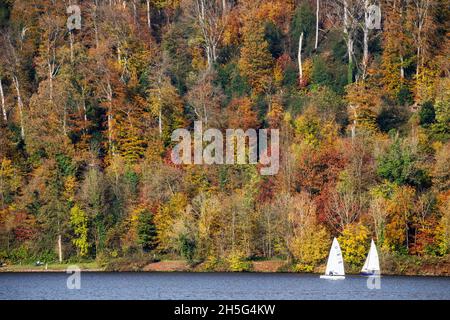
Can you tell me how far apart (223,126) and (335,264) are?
31313mm

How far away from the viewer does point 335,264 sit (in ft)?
290

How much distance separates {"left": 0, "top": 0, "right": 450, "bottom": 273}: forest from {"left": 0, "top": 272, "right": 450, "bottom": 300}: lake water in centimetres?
590

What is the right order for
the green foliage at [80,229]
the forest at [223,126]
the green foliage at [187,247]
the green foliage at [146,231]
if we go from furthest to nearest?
the green foliage at [80,229] → the green foliage at [146,231] → the green foliage at [187,247] → the forest at [223,126]

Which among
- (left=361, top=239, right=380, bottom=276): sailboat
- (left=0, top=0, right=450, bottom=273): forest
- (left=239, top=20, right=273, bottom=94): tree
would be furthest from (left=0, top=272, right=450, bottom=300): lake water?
(left=239, top=20, right=273, bottom=94): tree

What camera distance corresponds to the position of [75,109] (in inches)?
4793

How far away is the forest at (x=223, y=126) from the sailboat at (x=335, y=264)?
4842mm

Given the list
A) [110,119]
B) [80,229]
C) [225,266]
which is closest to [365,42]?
[110,119]

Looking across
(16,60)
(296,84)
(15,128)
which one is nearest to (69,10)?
(16,60)

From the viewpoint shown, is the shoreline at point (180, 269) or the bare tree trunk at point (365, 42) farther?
the bare tree trunk at point (365, 42)

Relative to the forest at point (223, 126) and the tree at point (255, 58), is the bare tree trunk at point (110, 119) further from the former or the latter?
the tree at point (255, 58)

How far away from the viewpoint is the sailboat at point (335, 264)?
88250mm

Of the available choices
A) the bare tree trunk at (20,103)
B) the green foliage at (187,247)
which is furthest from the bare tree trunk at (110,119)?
the green foliage at (187,247)

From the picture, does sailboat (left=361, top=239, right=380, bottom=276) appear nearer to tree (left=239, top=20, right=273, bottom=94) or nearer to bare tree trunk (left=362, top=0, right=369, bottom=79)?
bare tree trunk (left=362, top=0, right=369, bottom=79)

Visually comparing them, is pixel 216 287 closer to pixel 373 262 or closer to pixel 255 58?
pixel 373 262
